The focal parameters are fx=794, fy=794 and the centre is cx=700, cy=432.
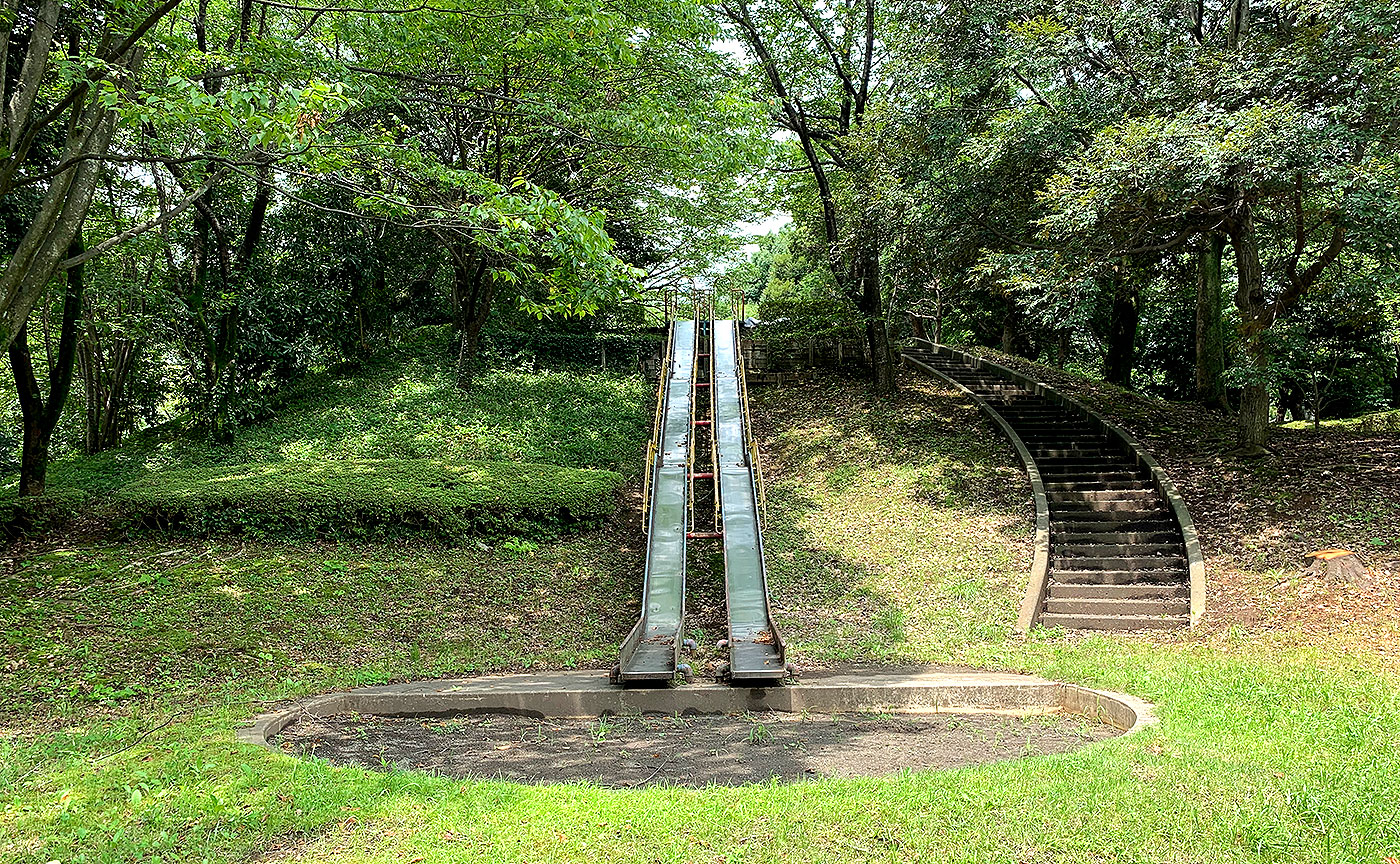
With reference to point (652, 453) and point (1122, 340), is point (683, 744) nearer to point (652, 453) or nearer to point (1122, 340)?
point (652, 453)

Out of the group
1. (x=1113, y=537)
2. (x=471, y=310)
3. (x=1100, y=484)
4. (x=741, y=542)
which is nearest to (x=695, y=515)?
(x=741, y=542)

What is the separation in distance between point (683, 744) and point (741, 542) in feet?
15.1

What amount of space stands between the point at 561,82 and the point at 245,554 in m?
6.97

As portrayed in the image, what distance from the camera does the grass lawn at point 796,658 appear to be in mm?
3623

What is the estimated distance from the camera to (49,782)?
419cm

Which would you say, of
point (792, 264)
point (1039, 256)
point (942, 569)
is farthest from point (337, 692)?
point (792, 264)

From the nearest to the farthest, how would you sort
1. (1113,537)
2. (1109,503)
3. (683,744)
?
(683,744), (1113,537), (1109,503)

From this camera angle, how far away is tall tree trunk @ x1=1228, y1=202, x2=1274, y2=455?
10.6 metres

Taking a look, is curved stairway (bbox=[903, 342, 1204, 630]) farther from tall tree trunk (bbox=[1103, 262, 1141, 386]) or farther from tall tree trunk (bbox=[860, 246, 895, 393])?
tall tree trunk (bbox=[1103, 262, 1141, 386])

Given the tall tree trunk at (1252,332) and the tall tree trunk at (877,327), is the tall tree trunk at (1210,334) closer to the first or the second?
the tall tree trunk at (1252,332)

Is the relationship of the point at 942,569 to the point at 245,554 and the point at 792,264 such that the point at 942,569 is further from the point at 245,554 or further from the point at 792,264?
the point at 792,264

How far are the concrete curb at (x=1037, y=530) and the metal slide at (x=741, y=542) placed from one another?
3040 millimetres

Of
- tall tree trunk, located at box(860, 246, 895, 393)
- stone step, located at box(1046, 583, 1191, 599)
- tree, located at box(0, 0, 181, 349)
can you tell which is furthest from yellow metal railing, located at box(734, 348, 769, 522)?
tree, located at box(0, 0, 181, 349)

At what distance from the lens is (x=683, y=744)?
231 inches
